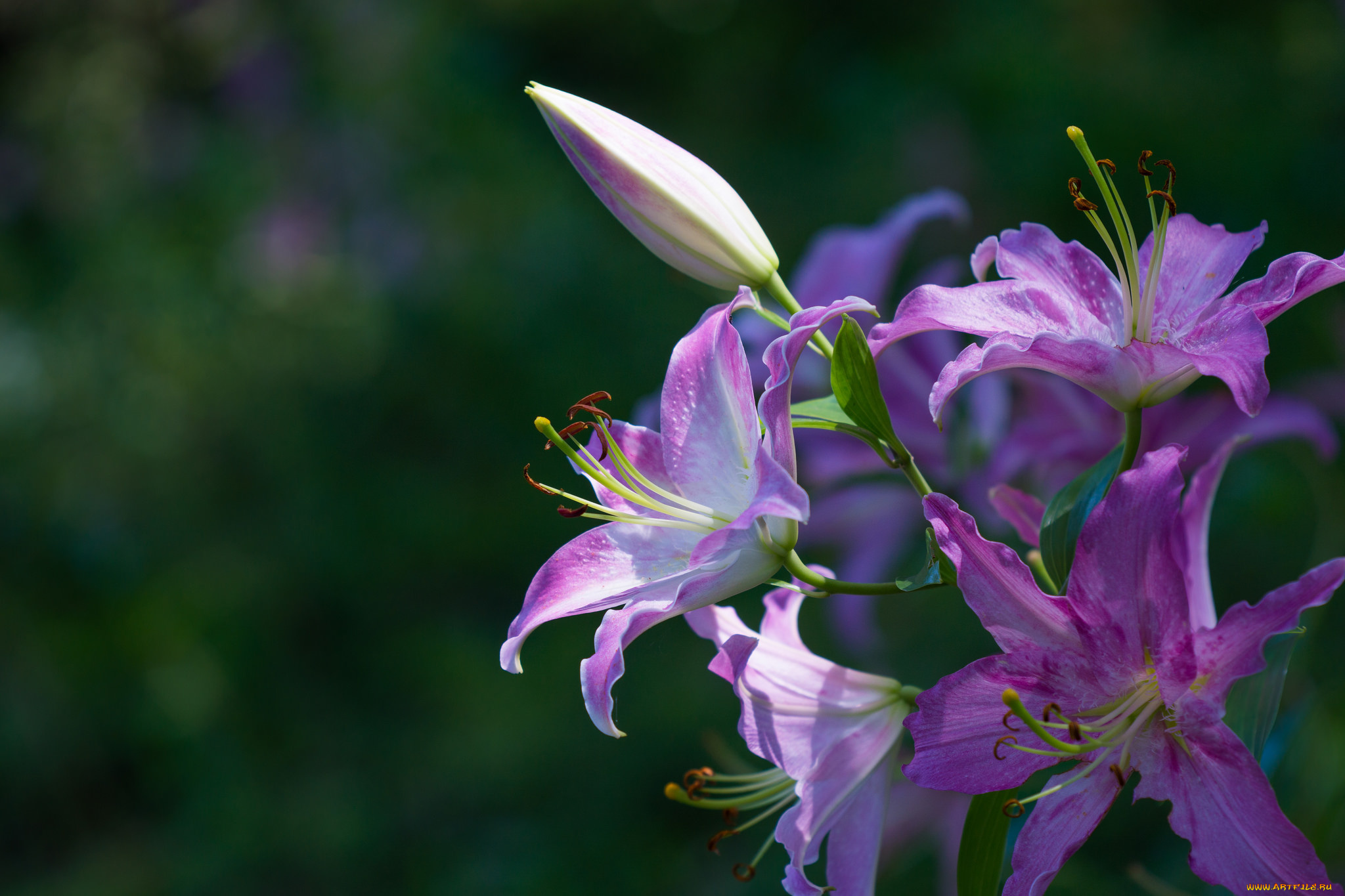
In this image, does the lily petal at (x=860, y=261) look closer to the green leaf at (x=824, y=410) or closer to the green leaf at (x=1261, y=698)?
the green leaf at (x=824, y=410)

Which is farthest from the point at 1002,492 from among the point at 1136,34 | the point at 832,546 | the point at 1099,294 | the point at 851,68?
the point at 851,68

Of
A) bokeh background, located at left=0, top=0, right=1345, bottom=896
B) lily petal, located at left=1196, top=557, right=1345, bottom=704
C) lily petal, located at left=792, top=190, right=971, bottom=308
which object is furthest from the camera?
bokeh background, located at left=0, top=0, right=1345, bottom=896

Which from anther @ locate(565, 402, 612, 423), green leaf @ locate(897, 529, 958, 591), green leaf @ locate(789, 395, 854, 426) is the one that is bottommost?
green leaf @ locate(897, 529, 958, 591)

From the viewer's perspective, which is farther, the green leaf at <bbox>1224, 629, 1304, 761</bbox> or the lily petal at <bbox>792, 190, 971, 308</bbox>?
the lily petal at <bbox>792, 190, 971, 308</bbox>

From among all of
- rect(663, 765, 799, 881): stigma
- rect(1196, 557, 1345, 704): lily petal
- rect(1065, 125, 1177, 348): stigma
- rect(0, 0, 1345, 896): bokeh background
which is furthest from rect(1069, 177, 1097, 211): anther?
rect(0, 0, 1345, 896): bokeh background

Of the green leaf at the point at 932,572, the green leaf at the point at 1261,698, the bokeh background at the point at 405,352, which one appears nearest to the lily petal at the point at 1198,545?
the green leaf at the point at 1261,698

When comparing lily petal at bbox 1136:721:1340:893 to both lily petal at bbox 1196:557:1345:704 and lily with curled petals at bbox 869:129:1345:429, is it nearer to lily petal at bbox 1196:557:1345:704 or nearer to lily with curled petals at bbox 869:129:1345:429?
lily petal at bbox 1196:557:1345:704

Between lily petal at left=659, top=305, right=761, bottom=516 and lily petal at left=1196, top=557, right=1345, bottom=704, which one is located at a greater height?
lily petal at left=659, top=305, right=761, bottom=516
